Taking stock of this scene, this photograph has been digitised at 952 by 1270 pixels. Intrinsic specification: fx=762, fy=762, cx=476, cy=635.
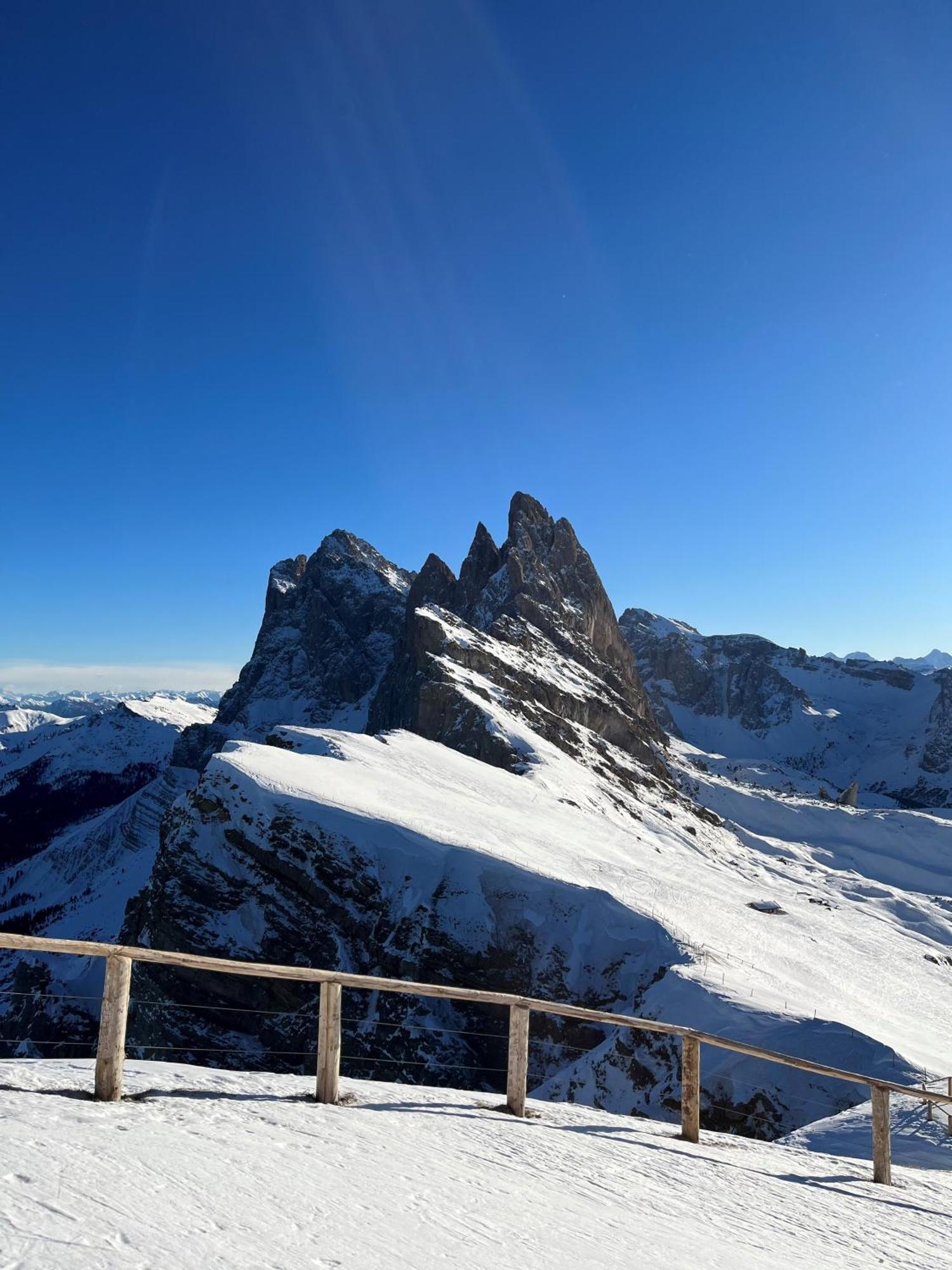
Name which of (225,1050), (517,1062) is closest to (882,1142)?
(517,1062)

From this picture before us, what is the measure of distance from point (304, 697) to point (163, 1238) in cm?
15184

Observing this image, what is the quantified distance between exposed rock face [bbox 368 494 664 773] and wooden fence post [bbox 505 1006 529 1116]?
49.5 meters

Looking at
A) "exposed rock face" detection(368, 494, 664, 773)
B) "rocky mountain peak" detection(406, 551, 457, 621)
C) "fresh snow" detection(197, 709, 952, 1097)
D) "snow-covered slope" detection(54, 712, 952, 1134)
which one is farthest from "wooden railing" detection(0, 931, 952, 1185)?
"rocky mountain peak" detection(406, 551, 457, 621)

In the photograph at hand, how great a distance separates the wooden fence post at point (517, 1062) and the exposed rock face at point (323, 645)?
118946 mm

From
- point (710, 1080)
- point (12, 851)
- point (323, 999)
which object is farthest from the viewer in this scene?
point (12, 851)

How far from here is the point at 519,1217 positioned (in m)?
5.32

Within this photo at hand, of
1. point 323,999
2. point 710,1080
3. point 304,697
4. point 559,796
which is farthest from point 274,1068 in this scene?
point 304,697

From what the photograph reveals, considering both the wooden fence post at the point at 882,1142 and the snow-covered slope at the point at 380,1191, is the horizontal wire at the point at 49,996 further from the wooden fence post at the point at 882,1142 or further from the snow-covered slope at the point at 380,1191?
the wooden fence post at the point at 882,1142

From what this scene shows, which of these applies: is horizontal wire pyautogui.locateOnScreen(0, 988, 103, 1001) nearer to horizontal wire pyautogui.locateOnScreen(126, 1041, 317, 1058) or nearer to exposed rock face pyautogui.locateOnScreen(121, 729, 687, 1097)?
horizontal wire pyautogui.locateOnScreen(126, 1041, 317, 1058)

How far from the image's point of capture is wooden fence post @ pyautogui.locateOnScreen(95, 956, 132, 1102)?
6359 millimetres

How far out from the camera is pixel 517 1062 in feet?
28.2

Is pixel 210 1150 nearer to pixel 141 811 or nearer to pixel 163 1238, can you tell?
pixel 163 1238

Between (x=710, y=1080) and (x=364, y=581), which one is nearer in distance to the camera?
(x=710, y=1080)

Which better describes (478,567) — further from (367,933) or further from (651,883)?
(367,933)
